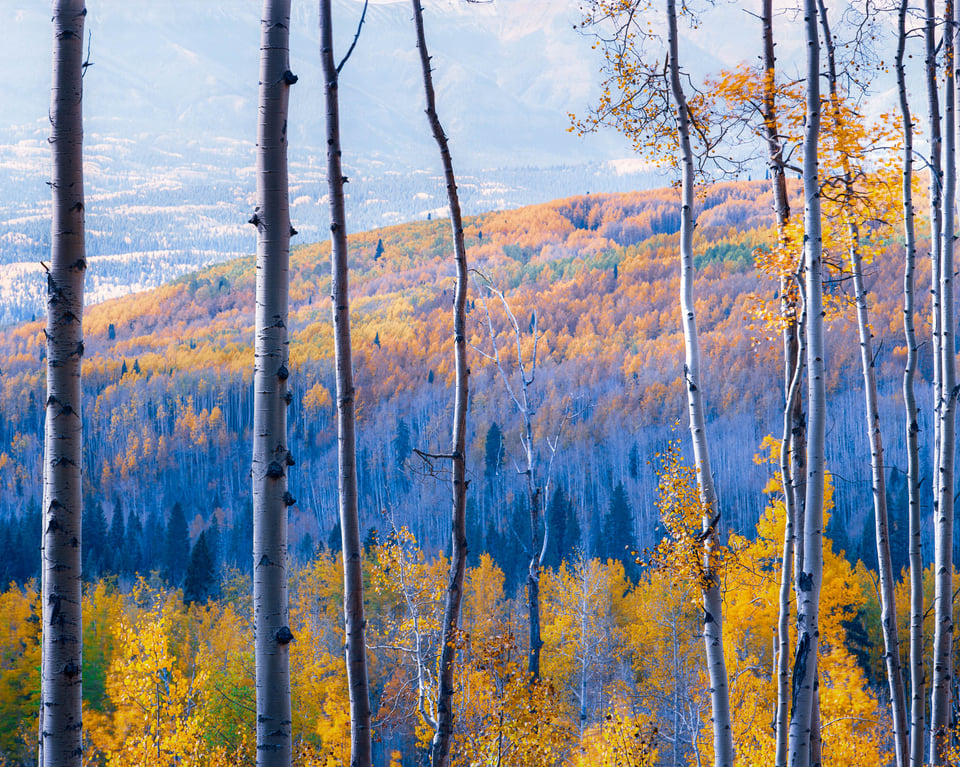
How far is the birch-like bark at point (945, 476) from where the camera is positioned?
5.22 meters

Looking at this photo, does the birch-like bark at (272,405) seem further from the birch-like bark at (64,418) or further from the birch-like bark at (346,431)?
the birch-like bark at (346,431)

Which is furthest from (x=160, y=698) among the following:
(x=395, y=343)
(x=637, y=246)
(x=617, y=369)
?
(x=637, y=246)

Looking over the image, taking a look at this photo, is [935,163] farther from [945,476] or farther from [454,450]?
[454,450]

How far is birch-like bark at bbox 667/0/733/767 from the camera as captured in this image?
548cm

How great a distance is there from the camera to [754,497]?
61.1 meters

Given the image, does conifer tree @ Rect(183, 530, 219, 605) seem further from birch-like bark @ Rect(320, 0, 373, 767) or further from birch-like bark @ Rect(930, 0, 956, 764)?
birch-like bark @ Rect(930, 0, 956, 764)

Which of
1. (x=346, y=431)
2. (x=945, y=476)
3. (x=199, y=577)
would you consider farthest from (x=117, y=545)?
(x=945, y=476)

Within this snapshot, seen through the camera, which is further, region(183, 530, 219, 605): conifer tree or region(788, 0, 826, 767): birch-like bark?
region(183, 530, 219, 605): conifer tree

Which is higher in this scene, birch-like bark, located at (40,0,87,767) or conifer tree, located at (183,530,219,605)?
birch-like bark, located at (40,0,87,767)

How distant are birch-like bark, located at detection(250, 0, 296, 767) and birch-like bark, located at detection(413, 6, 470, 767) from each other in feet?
7.23

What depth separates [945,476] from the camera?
5.27m

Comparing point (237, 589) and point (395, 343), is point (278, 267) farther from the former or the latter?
point (395, 343)

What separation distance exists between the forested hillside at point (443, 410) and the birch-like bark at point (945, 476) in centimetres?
3458

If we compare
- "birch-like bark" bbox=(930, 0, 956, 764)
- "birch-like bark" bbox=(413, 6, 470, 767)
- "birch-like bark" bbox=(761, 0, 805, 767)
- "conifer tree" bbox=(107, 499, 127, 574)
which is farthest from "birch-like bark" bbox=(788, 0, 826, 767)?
"conifer tree" bbox=(107, 499, 127, 574)
